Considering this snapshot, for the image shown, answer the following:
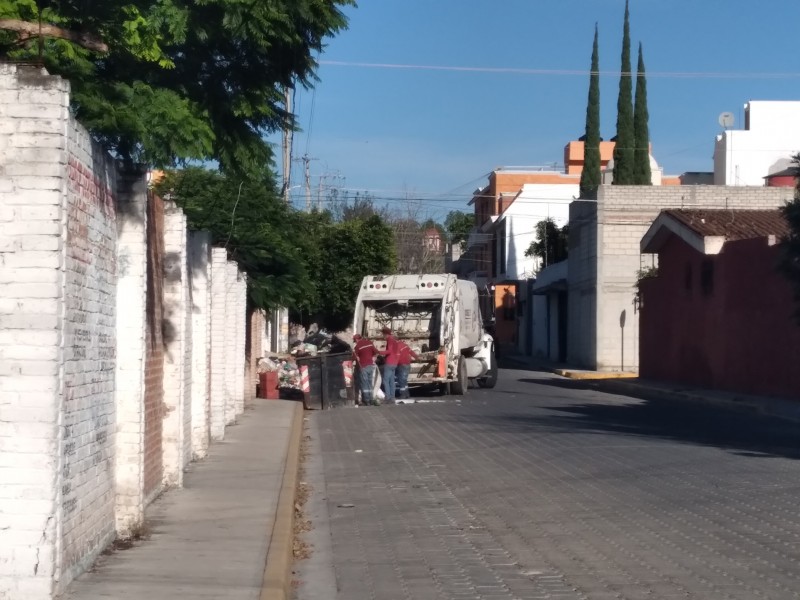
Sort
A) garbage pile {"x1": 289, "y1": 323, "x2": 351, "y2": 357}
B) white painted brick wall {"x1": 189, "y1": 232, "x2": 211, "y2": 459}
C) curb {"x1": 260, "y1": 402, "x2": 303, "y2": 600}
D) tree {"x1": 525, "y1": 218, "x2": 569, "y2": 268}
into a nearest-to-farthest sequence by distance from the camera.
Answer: curb {"x1": 260, "y1": 402, "x2": 303, "y2": 600}, white painted brick wall {"x1": 189, "y1": 232, "x2": 211, "y2": 459}, garbage pile {"x1": 289, "y1": 323, "x2": 351, "y2": 357}, tree {"x1": 525, "y1": 218, "x2": 569, "y2": 268}

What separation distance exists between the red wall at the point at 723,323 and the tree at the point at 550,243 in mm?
21320

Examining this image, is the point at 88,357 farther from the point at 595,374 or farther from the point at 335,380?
the point at 595,374

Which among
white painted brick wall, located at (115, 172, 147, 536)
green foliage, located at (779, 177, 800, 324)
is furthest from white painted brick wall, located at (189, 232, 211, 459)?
green foliage, located at (779, 177, 800, 324)

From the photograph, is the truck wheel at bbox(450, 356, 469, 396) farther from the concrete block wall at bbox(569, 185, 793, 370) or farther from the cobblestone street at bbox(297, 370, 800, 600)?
the concrete block wall at bbox(569, 185, 793, 370)

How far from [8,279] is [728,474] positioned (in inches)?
381

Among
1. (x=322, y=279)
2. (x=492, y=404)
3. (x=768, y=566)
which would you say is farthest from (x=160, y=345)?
(x=322, y=279)

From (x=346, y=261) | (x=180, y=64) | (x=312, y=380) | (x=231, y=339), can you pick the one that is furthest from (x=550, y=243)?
(x=180, y=64)

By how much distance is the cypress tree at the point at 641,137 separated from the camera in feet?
171

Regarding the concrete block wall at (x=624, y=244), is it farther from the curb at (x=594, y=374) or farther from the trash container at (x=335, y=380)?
the trash container at (x=335, y=380)

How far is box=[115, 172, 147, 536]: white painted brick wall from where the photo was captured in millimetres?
9531

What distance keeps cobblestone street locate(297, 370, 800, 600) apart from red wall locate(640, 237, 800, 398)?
5497 mm

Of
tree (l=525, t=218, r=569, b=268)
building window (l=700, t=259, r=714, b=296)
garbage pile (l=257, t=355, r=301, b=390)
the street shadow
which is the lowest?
the street shadow

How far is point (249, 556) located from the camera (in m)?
8.79

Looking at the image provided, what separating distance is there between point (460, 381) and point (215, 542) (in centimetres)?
2091
